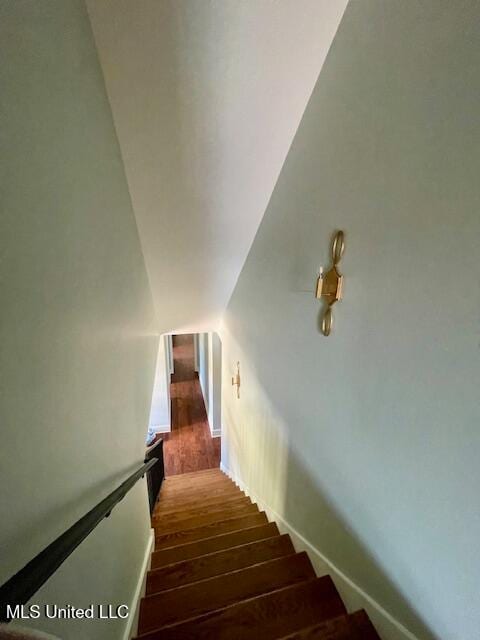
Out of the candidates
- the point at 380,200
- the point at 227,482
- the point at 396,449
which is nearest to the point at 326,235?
the point at 380,200

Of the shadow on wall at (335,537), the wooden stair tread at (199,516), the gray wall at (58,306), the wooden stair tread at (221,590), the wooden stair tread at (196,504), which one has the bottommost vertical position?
the wooden stair tread at (196,504)

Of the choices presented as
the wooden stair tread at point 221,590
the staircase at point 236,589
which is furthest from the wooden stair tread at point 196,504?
the wooden stair tread at point 221,590

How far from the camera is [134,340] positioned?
2033mm

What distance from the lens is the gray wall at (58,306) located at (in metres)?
0.58

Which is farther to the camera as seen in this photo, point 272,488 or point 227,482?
point 227,482

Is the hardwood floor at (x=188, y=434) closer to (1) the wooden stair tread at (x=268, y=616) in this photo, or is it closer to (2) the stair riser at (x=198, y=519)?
(2) the stair riser at (x=198, y=519)

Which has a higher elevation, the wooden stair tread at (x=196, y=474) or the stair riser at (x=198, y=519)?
the stair riser at (x=198, y=519)

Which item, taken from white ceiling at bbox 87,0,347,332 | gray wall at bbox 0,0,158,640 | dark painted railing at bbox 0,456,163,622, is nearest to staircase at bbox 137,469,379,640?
gray wall at bbox 0,0,158,640

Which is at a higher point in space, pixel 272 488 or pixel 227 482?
pixel 272 488

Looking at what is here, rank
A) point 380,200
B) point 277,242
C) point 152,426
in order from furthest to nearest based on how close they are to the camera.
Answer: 1. point 152,426
2. point 277,242
3. point 380,200

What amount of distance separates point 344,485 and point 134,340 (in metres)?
1.52

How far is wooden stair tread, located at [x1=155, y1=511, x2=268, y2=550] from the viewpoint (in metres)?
2.27

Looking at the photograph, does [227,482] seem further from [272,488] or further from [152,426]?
[152,426]

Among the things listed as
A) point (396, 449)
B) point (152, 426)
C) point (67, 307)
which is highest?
point (67, 307)
